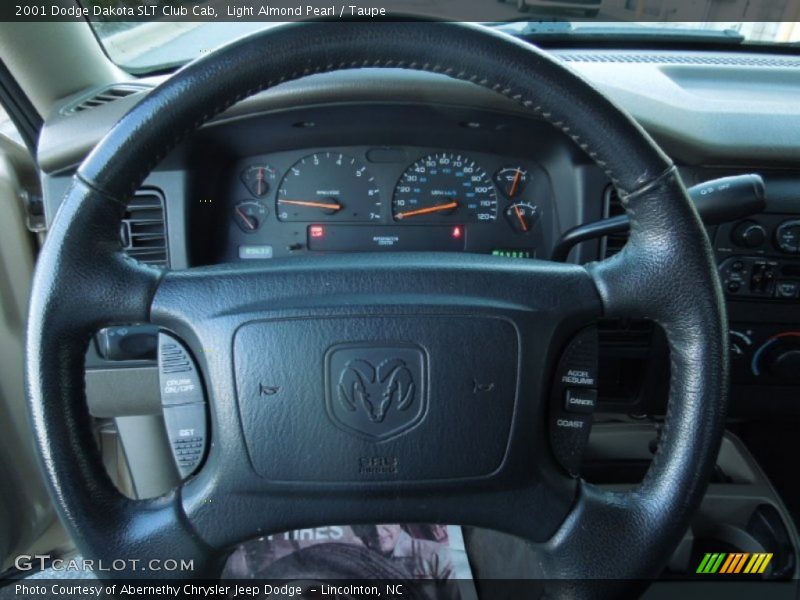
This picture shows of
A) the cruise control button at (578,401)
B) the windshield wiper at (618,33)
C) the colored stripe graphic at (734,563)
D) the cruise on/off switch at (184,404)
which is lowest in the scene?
the colored stripe graphic at (734,563)

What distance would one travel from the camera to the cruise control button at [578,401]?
0.90 m

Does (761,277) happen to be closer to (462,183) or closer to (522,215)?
(522,215)

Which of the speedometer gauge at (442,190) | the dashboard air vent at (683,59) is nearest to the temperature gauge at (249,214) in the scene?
the speedometer gauge at (442,190)

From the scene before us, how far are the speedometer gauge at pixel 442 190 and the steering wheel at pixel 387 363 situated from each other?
23.5 inches

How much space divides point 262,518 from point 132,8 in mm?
1221

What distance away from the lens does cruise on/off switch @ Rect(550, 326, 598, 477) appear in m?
0.90

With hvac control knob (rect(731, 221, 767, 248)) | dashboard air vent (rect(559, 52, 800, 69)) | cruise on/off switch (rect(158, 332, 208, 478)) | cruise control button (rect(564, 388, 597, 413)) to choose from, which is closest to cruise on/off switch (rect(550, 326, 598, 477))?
cruise control button (rect(564, 388, 597, 413))

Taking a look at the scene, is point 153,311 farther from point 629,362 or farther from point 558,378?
point 629,362

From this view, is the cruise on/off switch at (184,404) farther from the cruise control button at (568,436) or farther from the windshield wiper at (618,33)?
the windshield wiper at (618,33)

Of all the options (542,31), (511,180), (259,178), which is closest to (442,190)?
(511,180)

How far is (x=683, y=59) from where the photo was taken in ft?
5.63

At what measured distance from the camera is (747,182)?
94 cm

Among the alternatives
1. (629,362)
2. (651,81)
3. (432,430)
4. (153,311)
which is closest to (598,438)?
(629,362)

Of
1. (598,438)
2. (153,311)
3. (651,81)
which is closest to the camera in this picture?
(153,311)
